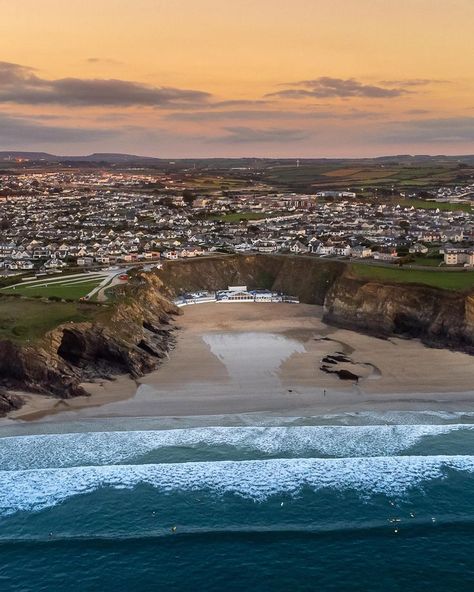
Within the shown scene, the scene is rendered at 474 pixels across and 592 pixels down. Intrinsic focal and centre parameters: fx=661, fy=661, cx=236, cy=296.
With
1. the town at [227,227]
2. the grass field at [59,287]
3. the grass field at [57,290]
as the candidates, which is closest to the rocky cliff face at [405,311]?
the town at [227,227]

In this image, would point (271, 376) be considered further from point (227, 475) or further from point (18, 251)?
point (18, 251)

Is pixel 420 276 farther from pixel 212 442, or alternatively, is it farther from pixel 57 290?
pixel 212 442

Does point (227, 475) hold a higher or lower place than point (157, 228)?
lower

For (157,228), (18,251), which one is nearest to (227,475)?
(18,251)

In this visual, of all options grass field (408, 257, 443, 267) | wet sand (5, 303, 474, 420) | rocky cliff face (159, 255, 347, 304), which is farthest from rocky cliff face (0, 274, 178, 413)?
grass field (408, 257, 443, 267)

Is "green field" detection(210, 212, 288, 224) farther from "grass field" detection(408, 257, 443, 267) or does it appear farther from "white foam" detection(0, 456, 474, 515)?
"white foam" detection(0, 456, 474, 515)
